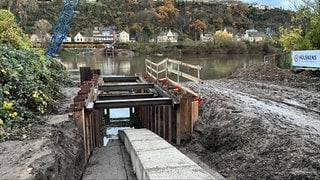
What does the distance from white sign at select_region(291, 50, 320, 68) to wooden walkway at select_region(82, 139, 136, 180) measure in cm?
1163

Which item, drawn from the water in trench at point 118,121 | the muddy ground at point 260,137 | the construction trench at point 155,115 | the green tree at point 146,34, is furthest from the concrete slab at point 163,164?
the green tree at point 146,34

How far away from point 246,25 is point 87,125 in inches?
4710

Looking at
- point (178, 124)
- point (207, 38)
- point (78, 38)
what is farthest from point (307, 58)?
point (78, 38)

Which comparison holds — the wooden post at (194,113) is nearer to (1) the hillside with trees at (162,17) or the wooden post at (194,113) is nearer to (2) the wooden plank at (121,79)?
(2) the wooden plank at (121,79)

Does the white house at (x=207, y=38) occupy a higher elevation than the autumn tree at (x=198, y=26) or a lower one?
lower

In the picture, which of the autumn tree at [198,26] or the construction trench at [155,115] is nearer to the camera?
the construction trench at [155,115]

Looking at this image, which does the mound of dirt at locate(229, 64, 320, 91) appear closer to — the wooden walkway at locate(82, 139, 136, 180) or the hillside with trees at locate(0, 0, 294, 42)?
the wooden walkway at locate(82, 139, 136, 180)

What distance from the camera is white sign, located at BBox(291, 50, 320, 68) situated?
15.7 metres

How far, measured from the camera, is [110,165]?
6789mm

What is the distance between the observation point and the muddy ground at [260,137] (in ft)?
16.2

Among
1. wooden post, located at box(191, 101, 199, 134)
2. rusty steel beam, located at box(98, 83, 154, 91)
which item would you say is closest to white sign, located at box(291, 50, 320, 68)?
rusty steel beam, located at box(98, 83, 154, 91)

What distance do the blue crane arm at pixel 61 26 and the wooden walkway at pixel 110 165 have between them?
37.1 m

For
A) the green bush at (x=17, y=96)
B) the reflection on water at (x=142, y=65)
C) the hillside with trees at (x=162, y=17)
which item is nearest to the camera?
the green bush at (x=17, y=96)

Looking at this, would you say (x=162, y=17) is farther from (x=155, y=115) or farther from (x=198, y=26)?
(x=155, y=115)
